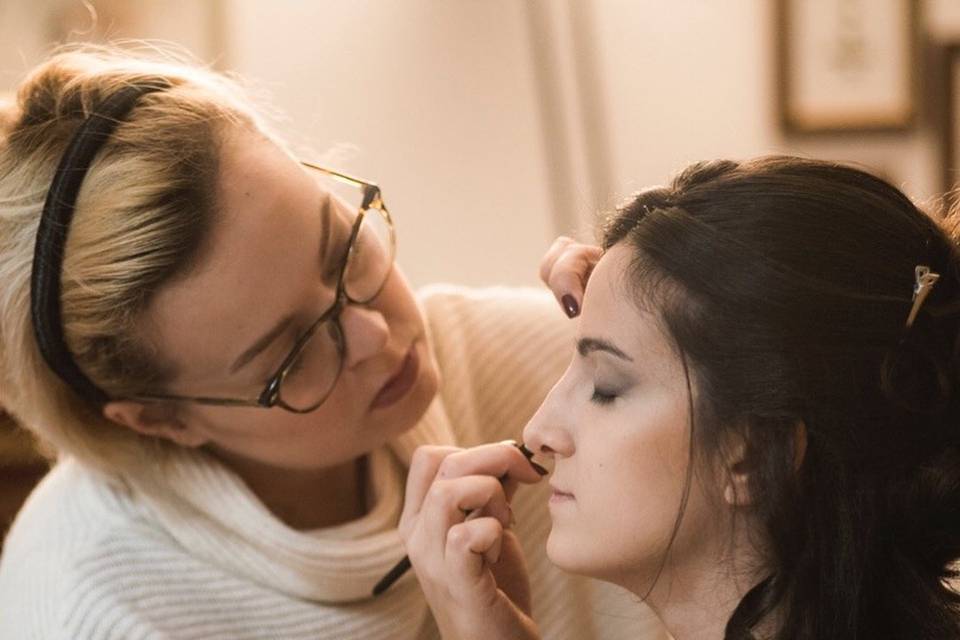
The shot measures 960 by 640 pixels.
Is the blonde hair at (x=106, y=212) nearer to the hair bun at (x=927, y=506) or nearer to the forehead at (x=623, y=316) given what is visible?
the forehead at (x=623, y=316)

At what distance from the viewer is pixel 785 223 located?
100 cm

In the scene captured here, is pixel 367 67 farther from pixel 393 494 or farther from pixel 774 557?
pixel 774 557

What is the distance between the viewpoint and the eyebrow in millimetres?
1256

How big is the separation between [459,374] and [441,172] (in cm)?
120

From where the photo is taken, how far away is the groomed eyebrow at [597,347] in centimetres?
105

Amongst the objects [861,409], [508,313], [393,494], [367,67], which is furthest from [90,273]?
[367,67]

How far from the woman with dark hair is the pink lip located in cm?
30

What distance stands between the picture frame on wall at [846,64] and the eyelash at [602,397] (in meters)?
1.81

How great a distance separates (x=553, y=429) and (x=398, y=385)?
305 mm

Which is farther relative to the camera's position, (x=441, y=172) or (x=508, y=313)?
(x=441, y=172)

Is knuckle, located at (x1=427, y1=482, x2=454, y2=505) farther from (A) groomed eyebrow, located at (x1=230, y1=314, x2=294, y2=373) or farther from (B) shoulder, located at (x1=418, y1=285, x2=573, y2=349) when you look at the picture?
(B) shoulder, located at (x1=418, y1=285, x2=573, y2=349)

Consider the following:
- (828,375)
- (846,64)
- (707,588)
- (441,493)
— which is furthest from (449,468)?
(846,64)

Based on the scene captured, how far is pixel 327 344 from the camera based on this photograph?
4.26 feet

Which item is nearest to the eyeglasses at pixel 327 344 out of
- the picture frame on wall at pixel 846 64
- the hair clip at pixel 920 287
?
the hair clip at pixel 920 287
